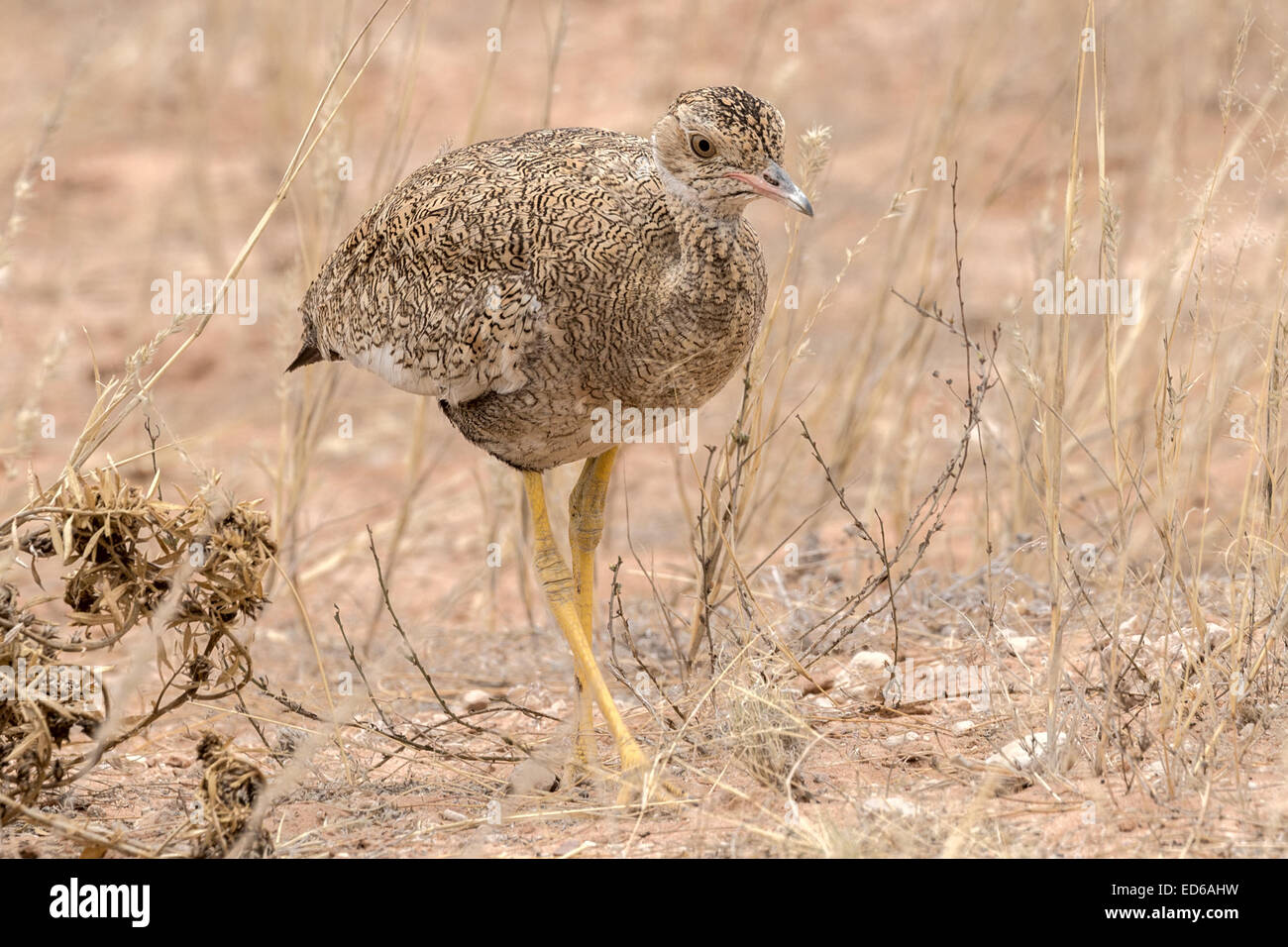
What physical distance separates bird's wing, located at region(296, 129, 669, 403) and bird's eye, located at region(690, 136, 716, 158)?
16 cm

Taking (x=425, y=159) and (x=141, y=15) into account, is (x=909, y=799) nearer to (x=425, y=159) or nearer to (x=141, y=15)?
(x=425, y=159)

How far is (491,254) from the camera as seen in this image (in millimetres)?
3576

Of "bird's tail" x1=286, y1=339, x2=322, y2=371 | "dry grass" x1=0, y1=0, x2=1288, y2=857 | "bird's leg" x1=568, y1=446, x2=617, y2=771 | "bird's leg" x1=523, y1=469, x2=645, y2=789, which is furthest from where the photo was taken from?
"bird's tail" x1=286, y1=339, x2=322, y2=371

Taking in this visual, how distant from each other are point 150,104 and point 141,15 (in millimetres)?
791

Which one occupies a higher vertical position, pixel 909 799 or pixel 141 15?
pixel 141 15

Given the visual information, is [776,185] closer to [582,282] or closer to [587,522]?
[582,282]

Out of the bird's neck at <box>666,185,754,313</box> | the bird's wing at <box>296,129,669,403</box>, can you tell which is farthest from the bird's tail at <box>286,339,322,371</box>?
the bird's neck at <box>666,185,754,313</box>

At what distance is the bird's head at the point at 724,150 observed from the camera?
338 cm

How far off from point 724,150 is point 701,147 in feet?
0.22

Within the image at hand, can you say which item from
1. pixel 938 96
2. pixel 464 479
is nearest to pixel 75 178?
pixel 464 479

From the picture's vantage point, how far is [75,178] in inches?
407

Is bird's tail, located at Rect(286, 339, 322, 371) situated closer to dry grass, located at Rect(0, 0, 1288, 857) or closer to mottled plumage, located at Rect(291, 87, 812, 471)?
dry grass, located at Rect(0, 0, 1288, 857)

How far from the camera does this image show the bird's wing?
3.48 metres
